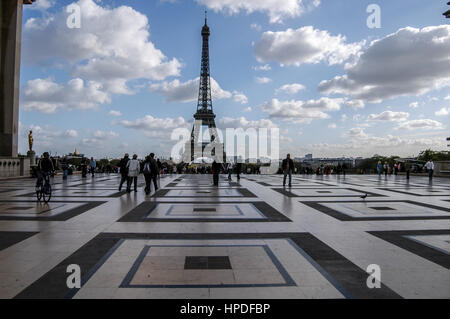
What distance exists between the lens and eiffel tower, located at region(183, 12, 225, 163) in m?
79.7

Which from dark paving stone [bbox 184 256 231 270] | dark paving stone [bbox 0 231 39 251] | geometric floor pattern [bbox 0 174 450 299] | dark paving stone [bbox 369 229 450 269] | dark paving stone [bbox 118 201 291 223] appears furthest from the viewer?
dark paving stone [bbox 118 201 291 223]

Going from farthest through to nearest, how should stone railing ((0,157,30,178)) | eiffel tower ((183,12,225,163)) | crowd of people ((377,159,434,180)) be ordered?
eiffel tower ((183,12,225,163)) → crowd of people ((377,159,434,180)) → stone railing ((0,157,30,178))

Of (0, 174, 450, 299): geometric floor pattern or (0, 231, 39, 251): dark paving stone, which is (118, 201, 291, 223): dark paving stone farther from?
(0, 231, 39, 251): dark paving stone

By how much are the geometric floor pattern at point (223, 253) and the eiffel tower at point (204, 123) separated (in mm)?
71166

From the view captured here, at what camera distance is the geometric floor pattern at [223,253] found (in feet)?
11.3

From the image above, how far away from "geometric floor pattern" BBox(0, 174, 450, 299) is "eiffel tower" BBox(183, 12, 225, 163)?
7117cm

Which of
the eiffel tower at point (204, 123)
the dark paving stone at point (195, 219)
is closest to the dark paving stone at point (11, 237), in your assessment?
the dark paving stone at point (195, 219)

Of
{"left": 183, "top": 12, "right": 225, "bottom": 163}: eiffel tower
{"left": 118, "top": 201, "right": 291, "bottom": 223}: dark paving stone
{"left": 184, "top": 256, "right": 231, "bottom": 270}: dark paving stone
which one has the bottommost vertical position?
{"left": 184, "top": 256, "right": 231, "bottom": 270}: dark paving stone

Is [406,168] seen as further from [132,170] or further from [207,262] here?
[207,262]

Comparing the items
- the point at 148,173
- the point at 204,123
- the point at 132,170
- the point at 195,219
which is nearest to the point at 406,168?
the point at 148,173

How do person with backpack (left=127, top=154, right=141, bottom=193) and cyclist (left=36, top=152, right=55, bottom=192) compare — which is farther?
person with backpack (left=127, top=154, right=141, bottom=193)

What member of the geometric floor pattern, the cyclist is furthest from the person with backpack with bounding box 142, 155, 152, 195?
the geometric floor pattern

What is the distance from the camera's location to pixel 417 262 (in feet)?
14.2

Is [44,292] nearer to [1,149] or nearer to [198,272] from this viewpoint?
[198,272]
